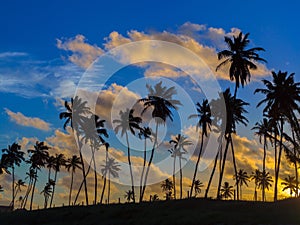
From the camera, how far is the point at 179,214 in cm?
4028

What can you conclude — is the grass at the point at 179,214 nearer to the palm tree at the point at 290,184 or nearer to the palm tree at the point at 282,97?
the palm tree at the point at 282,97

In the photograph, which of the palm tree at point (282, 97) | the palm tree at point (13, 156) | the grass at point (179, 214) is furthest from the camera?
the palm tree at point (13, 156)

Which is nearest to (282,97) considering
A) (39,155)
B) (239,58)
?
(239,58)

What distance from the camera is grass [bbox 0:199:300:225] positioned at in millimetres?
32531

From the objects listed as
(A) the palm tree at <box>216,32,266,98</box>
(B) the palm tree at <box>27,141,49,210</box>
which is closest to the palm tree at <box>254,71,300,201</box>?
(A) the palm tree at <box>216,32,266,98</box>

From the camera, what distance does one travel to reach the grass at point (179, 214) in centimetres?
3253

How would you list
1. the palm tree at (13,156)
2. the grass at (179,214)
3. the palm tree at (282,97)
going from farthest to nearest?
the palm tree at (13,156)
the palm tree at (282,97)
the grass at (179,214)

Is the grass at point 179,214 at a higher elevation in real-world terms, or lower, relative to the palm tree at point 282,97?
lower

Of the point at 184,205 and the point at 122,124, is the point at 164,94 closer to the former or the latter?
the point at 122,124

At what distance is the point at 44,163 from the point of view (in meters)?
105

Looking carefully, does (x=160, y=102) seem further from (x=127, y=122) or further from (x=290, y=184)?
(x=290, y=184)

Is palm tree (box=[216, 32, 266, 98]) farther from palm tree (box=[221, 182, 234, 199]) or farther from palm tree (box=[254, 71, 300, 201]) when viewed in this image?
palm tree (box=[221, 182, 234, 199])

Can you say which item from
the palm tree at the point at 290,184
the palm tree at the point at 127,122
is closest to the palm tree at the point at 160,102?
the palm tree at the point at 127,122

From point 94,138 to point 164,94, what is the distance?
2092 cm
